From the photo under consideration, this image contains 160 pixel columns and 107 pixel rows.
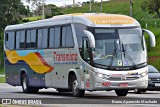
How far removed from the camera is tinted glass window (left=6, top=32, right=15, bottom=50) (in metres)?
34.4

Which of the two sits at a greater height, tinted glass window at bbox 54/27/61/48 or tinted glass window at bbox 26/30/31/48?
tinted glass window at bbox 54/27/61/48

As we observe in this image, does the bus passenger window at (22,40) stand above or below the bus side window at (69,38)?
below

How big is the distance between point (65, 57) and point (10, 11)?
70.5 metres

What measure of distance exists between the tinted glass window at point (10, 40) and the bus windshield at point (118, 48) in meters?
9.56

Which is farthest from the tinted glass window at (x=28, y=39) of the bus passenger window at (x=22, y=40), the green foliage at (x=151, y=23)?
the green foliage at (x=151, y=23)

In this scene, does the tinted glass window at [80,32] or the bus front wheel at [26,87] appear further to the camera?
the bus front wheel at [26,87]

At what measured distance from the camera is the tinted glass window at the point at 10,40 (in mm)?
34438

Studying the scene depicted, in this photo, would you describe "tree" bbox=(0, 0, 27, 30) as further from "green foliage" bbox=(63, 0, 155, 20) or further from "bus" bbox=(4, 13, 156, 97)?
"bus" bbox=(4, 13, 156, 97)

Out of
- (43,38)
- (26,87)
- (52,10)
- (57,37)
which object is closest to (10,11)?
(52,10)

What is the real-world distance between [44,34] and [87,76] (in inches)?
214

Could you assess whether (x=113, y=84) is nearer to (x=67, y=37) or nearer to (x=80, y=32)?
(x=80, y=32)

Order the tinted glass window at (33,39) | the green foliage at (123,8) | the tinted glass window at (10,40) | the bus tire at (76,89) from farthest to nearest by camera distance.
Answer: the green foliage at (123,8)
the tinted glass window at (10,40)
the tinted glass window at (33,39)
the bus tire at (76,89)

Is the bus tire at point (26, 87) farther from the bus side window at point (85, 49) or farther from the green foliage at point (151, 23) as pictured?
the green foliage at point (151, 23)

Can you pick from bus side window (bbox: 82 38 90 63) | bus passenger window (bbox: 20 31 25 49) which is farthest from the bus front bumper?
bus passenger window (bbox: 20 31 25 49)
